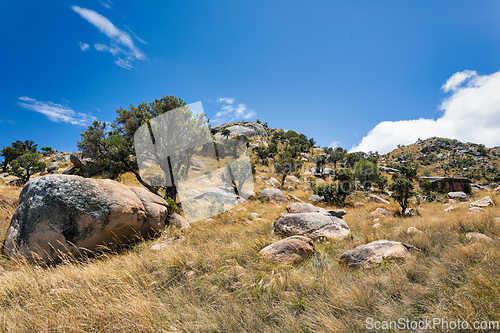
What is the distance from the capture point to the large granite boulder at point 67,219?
5.46m

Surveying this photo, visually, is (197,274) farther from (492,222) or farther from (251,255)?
(492,222)

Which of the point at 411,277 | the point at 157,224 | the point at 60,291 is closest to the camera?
the point at 60,291

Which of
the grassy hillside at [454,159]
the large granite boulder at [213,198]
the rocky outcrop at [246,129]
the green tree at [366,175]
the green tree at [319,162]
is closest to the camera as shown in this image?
the large granite boulder at [213,198]

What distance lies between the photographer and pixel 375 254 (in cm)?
490

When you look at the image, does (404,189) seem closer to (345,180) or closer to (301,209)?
(301,209)

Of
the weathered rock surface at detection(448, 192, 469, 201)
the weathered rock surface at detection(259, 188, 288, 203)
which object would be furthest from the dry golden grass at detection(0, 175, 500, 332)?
the weathered rock surface at detection(448, 192, 469, 201)

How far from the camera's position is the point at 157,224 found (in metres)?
8.21

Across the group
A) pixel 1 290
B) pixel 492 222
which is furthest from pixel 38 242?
pixel 492 222

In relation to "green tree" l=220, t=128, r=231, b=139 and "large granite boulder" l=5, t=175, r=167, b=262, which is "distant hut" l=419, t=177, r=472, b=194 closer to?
"large granite boulder" l=5, t=175, r=167, b=262

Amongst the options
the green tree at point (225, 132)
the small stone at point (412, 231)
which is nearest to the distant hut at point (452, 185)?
the small stone at point (412, 231)

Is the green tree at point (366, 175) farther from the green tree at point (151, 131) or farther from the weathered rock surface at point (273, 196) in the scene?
the green tree at point (151, 131)

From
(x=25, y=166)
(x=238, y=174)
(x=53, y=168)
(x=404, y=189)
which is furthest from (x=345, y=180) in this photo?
(x=53, y=168)

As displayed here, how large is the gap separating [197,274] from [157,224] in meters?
4.66

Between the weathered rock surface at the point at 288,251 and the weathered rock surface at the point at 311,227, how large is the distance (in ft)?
6.81
